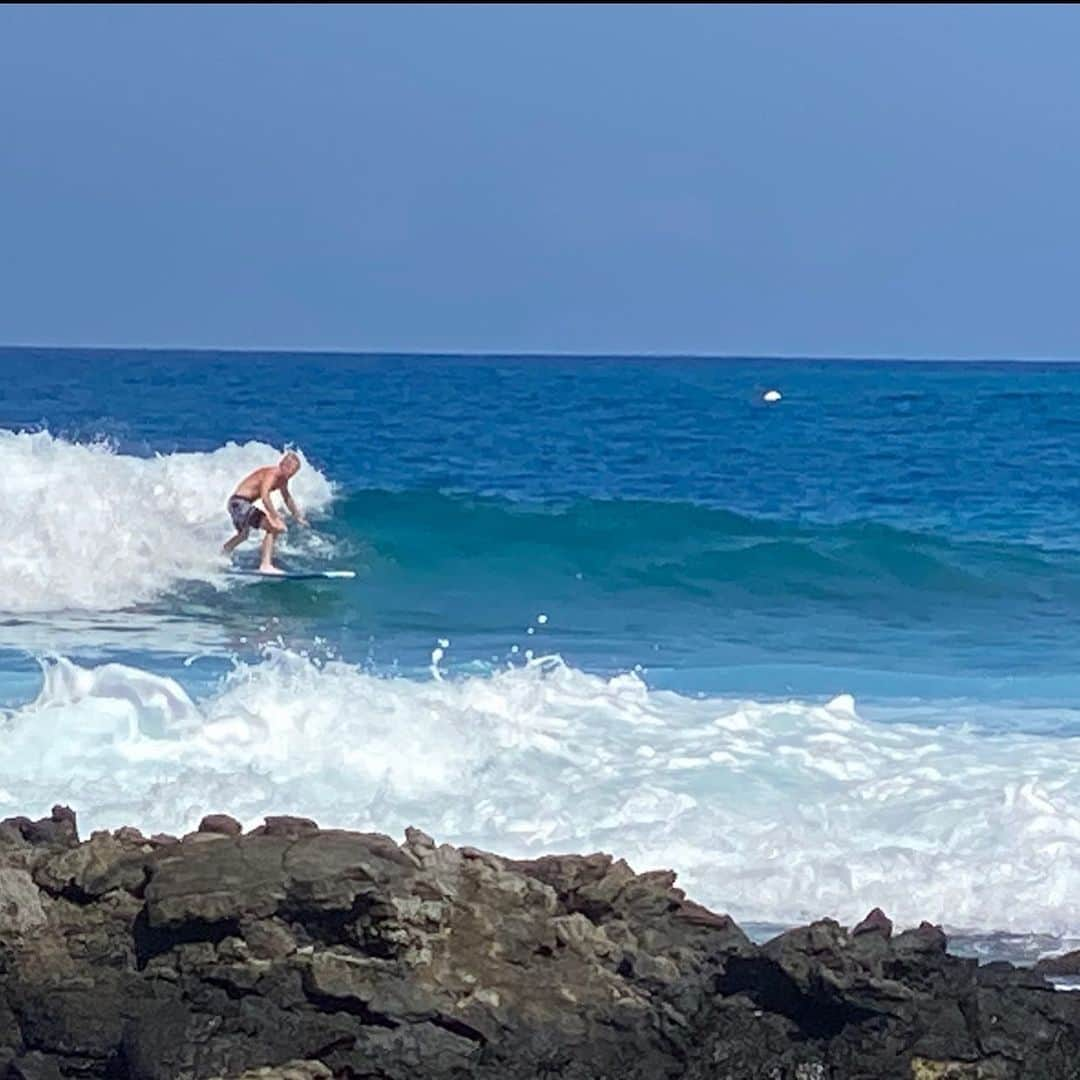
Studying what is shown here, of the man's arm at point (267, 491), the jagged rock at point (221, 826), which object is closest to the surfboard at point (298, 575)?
the man's arm at point (267, 491)

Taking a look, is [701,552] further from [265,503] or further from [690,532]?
[265,503]

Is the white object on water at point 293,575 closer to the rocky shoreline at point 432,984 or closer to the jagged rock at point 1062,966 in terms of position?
the rocky shoreline at point 432,984

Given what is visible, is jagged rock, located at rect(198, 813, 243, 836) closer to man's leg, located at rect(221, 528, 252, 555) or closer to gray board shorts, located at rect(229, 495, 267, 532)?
gray board shorts, located at rect(229, 495, 267, 532)

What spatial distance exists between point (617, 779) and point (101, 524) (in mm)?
9765

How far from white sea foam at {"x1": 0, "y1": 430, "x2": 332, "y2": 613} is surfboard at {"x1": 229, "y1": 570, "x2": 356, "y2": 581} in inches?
9.5

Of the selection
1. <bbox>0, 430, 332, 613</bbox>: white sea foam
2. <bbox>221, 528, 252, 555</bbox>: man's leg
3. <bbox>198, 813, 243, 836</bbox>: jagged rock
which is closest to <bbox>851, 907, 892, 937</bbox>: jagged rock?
<bbox>198, 813, 243, 836</bbox>: jagged rock

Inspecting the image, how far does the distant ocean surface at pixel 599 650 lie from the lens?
8.18 metres

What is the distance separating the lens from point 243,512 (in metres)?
16.8

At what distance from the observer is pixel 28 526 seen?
17.4 meters

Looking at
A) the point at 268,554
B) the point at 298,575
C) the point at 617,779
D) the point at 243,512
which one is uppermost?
the point at 243,512

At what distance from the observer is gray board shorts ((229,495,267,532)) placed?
1672 cm

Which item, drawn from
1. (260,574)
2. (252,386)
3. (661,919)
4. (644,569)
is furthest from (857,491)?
(252,386)

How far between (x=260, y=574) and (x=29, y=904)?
11.1 metres

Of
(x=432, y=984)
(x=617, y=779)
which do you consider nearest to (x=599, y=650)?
(x=617, y=779)
